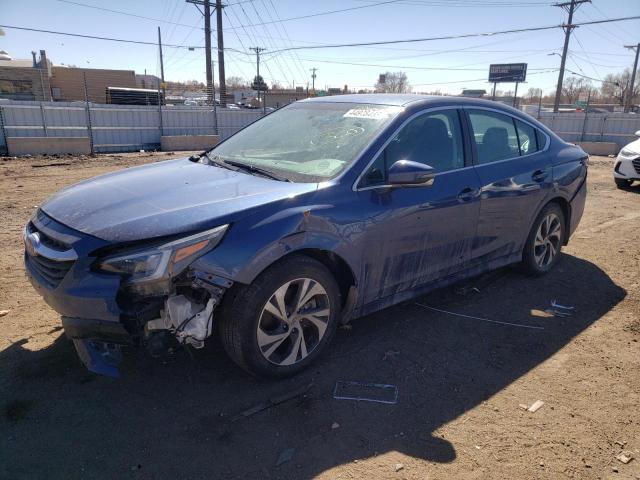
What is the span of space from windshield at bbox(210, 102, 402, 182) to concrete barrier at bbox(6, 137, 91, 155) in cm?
1348

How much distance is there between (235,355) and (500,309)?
2506 mm

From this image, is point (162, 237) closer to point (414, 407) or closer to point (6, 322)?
point (414, 407)

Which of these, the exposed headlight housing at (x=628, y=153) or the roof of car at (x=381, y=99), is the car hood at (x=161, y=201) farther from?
the exposed headlight housing at (x=628, y=153)

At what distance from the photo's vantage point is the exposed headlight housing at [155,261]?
97.3 inches

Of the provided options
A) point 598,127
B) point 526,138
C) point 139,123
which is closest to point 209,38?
point 139,123

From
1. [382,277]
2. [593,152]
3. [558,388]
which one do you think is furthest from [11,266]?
[593,152]

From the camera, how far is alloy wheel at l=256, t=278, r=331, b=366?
284 centimetres

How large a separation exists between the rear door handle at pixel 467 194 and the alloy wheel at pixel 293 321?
4.64 ft

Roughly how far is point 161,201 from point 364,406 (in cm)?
171

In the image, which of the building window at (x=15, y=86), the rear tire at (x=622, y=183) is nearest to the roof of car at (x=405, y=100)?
the rear tire at (x=622, y=183)

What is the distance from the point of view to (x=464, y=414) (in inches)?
109

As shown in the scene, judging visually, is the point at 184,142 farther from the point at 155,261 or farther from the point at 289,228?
the point at 155,261

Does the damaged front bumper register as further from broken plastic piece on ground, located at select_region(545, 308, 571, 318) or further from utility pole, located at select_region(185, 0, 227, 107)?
utility pole, located at select_region(185, 0, 227, 107)

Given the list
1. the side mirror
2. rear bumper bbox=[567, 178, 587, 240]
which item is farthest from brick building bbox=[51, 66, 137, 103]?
the side mirror
